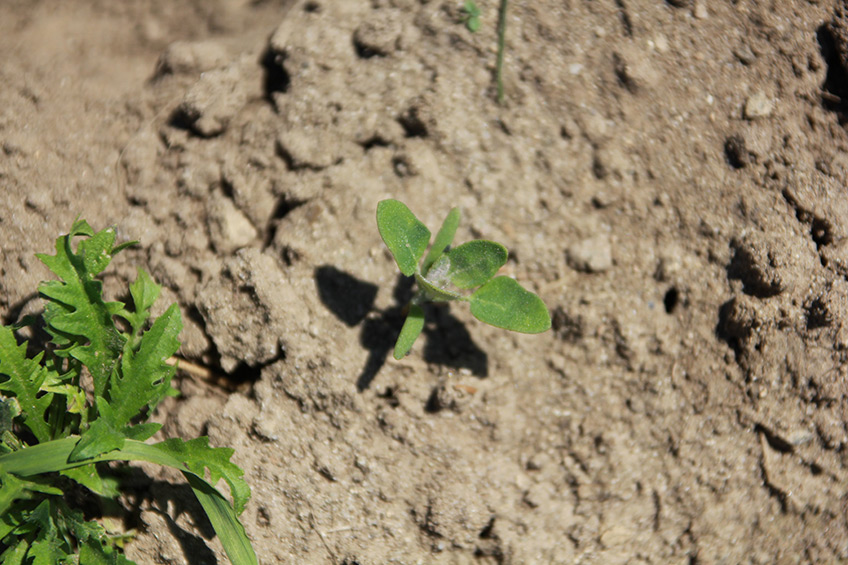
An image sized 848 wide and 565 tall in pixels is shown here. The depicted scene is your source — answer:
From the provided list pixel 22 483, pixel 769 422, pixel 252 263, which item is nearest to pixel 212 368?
pixel 252 263

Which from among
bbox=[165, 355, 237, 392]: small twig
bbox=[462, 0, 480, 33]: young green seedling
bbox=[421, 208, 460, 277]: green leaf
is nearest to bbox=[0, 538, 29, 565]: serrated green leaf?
bbox=[165, 355, 237, 392]: small twig

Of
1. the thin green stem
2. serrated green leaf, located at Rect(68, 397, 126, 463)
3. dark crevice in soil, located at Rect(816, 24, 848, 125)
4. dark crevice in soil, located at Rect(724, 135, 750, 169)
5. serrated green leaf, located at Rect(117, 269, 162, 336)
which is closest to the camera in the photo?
serrated green leaf, located at Rect(68, 397, 126, 463)

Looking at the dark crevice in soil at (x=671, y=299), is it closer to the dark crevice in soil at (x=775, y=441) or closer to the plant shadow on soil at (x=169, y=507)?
the dark crevice in soil at (x=775, y=441)

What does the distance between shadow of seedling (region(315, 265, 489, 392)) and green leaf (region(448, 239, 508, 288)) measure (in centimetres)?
21

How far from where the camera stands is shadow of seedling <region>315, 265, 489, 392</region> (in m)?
2.27

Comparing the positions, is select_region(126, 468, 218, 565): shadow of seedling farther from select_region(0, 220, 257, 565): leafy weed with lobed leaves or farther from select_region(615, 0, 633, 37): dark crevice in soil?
select_region(615, 0, 633, 37): dark crevice in soil

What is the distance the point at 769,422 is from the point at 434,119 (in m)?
1.78

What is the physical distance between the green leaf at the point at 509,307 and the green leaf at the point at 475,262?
1.8 inches

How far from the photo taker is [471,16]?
250 centimetres

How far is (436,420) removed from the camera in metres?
2.23

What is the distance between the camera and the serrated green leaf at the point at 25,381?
2066mm

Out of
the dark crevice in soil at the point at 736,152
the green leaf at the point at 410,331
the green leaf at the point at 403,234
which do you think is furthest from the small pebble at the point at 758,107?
the green leaf at the point at 410,331

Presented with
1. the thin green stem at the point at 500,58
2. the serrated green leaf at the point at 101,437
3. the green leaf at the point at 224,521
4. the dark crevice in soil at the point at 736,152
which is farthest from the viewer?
the dark crevice in soil at the point at 736,152

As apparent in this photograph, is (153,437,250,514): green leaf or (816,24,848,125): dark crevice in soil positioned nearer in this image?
(153,437,250,514): green leaf
